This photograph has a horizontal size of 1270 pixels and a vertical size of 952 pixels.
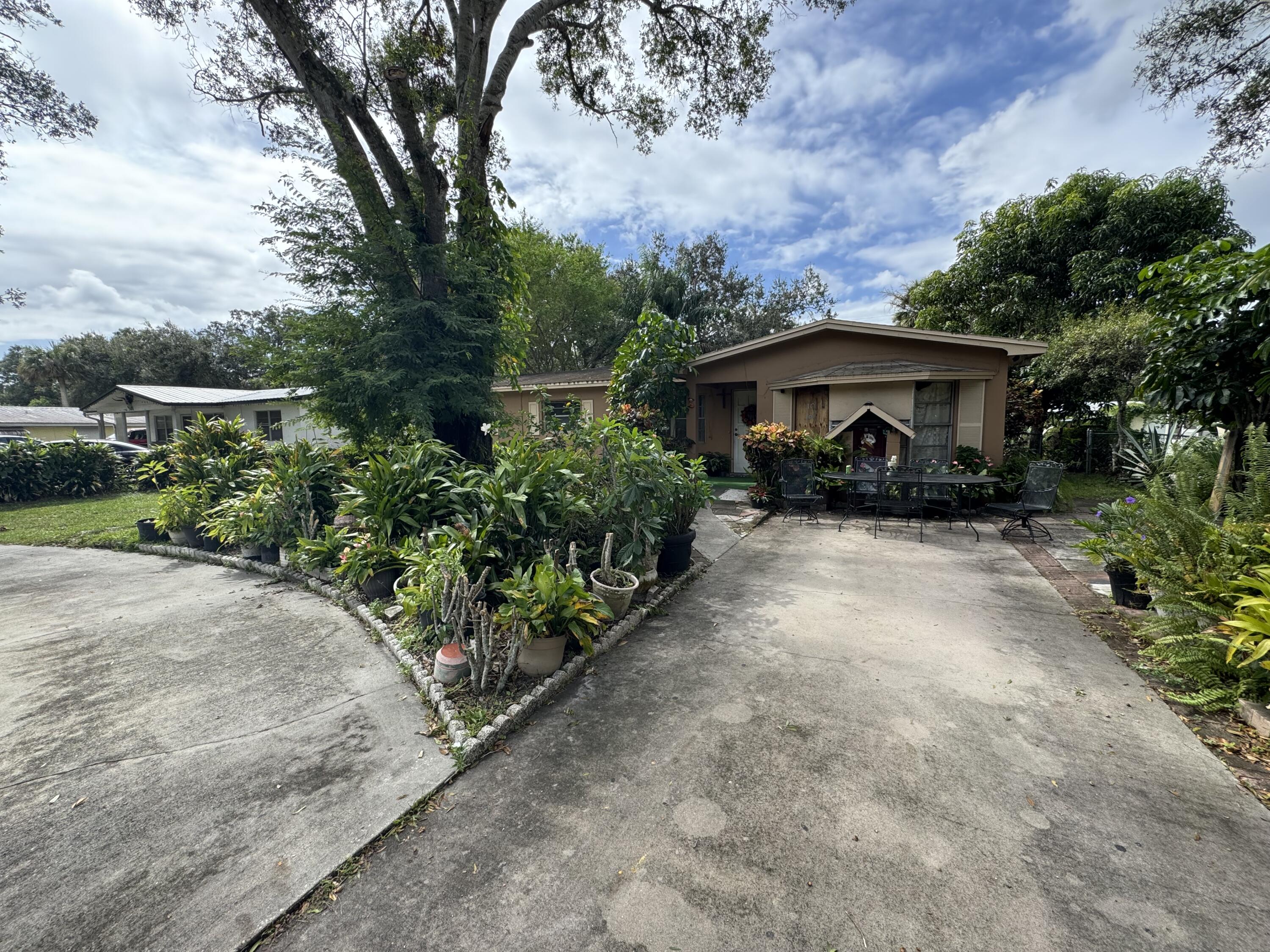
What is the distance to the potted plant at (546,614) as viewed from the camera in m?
2.97

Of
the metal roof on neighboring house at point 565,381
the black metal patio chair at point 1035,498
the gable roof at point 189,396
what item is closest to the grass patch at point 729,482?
the metal roof on neighboring house at point 565,381

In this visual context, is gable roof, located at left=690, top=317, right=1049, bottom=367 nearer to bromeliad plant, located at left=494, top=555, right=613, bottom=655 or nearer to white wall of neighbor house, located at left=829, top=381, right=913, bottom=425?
white wall of neighbor house, located at left=829, top=381, right=913, bottom=425

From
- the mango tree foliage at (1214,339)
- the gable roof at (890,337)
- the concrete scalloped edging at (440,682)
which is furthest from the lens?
the gable roof at (890,337)

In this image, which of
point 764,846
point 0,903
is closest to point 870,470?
point 764,846

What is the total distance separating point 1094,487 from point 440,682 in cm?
1393

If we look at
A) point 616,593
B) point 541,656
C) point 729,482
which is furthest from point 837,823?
point 729,482

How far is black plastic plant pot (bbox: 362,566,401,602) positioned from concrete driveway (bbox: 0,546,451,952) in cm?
34

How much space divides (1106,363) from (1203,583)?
11177mm

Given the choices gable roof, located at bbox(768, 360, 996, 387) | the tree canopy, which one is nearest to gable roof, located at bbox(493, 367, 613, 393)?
gable roof, located at bbox(768, 360, 996, 387)

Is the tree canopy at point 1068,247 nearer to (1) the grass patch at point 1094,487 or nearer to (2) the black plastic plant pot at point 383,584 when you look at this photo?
(1) the grass patch at point 1094,487

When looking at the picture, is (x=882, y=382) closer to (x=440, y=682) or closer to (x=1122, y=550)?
(x=1122, y=550)

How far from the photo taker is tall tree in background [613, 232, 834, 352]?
69.2 feet

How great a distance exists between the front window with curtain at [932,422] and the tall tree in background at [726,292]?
1243cm

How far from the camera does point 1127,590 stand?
414cm
